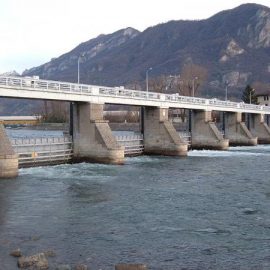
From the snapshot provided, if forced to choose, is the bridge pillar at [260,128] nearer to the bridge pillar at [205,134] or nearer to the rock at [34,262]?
the bridge pillar at [205,134]

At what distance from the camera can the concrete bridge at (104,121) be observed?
38.9m

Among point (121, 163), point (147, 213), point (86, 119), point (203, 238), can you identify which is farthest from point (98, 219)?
point (86, 119)

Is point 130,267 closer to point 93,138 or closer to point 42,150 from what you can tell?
point 42,150

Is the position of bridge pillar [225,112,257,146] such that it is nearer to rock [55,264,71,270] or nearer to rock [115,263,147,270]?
rock [115,263,147,270]

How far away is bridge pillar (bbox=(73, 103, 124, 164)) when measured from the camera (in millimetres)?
44844

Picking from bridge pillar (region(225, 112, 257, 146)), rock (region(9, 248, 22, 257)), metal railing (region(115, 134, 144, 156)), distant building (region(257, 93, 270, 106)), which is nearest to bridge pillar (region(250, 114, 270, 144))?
bridge pillar (region(225, 112, 257, 146))

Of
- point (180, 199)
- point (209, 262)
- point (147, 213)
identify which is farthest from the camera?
point (180, 199)

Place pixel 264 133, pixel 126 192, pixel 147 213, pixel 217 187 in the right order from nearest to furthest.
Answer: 1. pixel 147 213
2. pixel 126 192
3. pixel 217 187
4. pixel 264 133

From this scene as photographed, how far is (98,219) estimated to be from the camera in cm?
2175

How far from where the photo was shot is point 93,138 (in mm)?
46000

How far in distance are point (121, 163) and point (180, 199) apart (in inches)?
719

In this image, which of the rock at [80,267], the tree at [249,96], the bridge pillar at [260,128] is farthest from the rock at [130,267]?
the tree at [249,96]

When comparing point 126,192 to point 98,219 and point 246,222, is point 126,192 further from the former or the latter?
point 246,222

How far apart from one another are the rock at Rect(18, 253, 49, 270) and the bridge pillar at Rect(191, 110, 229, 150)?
177 feet
